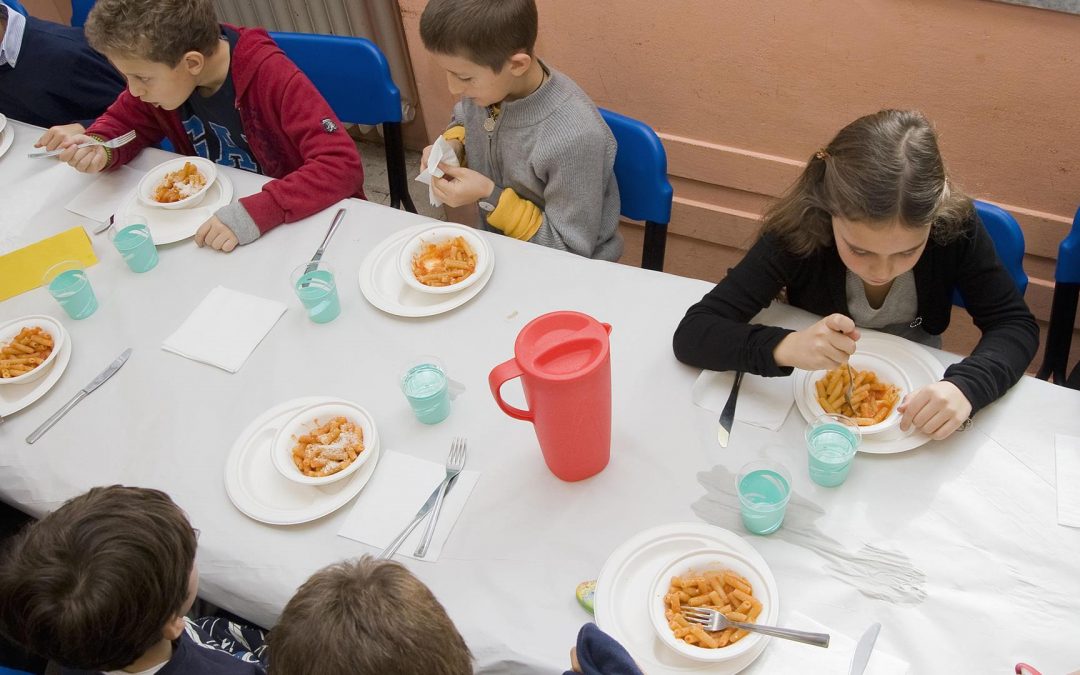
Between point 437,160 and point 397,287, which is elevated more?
point 437,160

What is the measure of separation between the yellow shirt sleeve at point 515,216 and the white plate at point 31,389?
980 millimetres

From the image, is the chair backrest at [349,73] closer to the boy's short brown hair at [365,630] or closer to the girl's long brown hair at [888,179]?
the girl's long brown hair at [888,179]

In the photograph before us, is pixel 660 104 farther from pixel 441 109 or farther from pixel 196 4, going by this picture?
pixel 196 4

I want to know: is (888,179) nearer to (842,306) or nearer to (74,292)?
(842,306)

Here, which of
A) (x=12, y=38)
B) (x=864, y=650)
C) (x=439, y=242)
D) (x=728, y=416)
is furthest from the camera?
(x=12, y=38)

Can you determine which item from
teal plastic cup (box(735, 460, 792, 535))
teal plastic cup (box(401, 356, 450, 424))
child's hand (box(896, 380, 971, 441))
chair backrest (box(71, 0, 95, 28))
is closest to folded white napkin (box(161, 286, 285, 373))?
teal plastic cup (box(401, 356, 450, 424))

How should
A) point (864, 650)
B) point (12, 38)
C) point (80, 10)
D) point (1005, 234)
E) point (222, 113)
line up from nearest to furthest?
point (864, 650)
point (1005, 234)
point (222, 113)
point (12, 38)
point (80, 10)

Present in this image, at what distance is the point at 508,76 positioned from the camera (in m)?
1.81

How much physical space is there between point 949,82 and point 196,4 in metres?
1.98

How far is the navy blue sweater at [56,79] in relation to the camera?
96.6 inches

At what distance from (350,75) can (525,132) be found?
647mm

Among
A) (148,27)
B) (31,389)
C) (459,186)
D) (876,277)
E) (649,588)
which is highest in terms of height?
(148,27)

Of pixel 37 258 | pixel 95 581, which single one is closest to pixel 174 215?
pixel 37 258

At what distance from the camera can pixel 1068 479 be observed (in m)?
1.20
